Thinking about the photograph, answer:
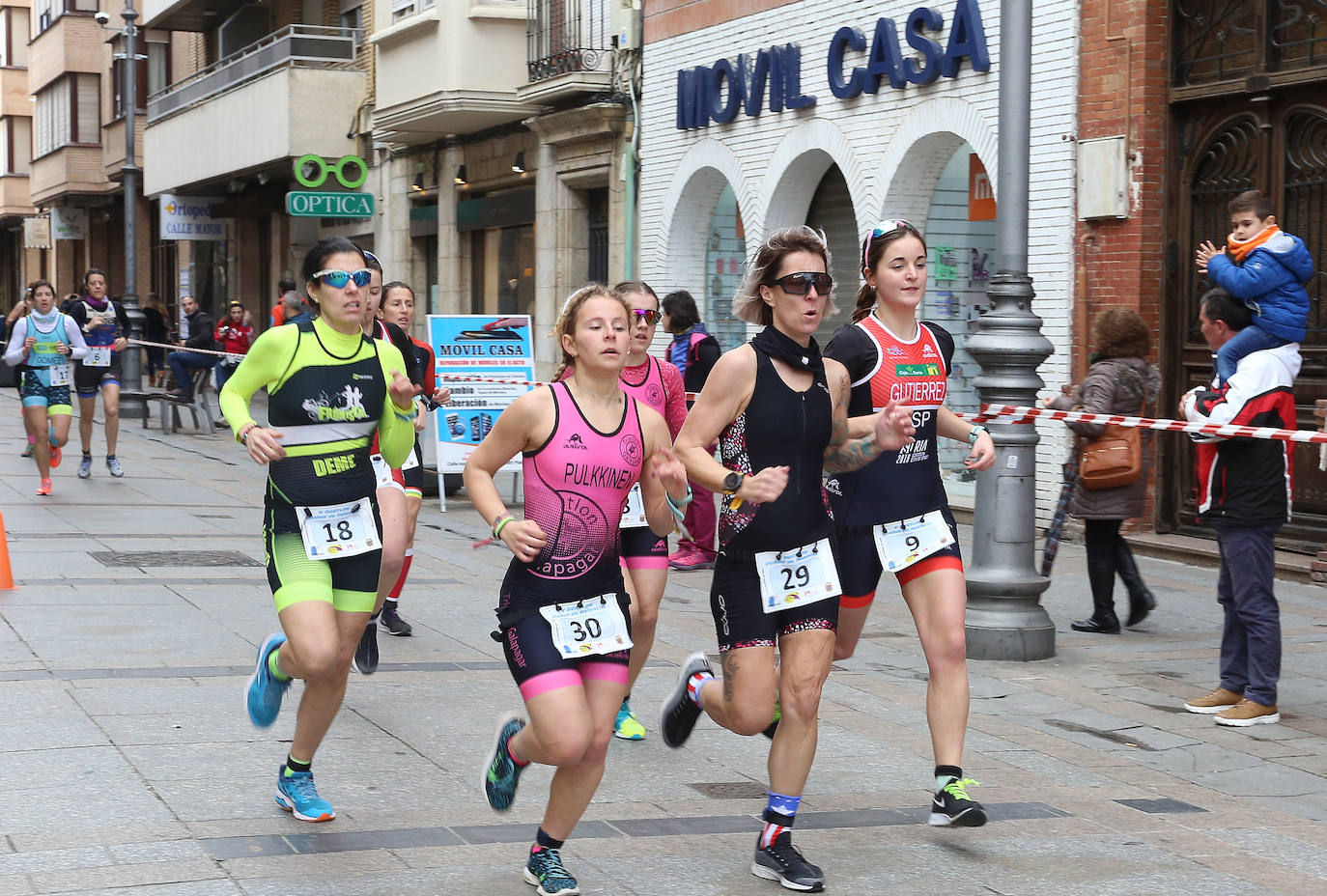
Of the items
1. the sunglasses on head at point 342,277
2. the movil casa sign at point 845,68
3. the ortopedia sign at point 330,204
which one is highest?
the movil casa sign at point 845,68

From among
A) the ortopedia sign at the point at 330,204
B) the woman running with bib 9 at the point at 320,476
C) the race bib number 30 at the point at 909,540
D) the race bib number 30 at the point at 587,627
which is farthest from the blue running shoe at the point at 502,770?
the ortopedia sign at the point at 330,204

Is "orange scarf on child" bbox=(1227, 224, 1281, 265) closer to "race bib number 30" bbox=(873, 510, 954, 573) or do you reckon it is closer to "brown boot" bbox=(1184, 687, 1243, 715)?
"brown boot" bbox=(1184, 687, 1243, 715)

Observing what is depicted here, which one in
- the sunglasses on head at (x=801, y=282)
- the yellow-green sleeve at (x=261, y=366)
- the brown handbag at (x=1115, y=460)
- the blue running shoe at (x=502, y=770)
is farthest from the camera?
Answer: the brown handbag at (x=1115, y=460)

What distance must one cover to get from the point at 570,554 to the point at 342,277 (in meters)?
1.43

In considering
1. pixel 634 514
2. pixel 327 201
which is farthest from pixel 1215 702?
pixel 327 201

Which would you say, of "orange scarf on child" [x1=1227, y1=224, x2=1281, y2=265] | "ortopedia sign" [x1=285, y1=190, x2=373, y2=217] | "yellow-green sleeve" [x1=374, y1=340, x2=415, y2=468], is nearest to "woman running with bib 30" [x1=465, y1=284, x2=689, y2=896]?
"yellow-green sleeve" [x1=374, y1=340, x2=415, y2=468]

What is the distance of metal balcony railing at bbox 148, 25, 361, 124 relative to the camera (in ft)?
90.8

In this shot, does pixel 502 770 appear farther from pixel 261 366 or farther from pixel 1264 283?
pixel 1264 283

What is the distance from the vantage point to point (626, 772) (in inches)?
245

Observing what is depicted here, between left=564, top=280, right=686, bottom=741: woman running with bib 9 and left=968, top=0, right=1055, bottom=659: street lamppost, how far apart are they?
7.11 ft

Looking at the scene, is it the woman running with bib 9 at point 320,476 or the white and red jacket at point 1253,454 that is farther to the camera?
the white and red jacket at point 1253,454

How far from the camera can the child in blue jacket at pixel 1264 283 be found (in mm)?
7457

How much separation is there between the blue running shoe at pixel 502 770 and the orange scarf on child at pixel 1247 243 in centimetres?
437

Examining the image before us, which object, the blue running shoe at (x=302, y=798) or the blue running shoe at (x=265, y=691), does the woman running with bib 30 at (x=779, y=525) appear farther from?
the blue running shoe at (x=265, y=691)
